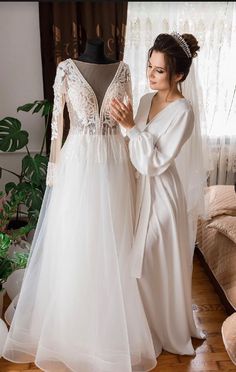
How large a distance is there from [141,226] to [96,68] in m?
0.72

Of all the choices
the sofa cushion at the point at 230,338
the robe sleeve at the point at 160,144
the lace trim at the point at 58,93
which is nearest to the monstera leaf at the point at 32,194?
the lace trim at the point at 58,93

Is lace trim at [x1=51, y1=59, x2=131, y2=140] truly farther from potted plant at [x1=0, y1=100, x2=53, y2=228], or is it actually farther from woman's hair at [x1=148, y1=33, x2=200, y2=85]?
potted plant at [x1=0, y1=100, x2=53, y2=228]

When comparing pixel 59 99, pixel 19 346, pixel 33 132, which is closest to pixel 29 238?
pixel 33 132

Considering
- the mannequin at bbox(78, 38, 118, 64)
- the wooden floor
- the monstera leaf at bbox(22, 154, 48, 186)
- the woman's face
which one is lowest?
the wooden floor

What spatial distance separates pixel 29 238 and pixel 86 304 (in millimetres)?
1055

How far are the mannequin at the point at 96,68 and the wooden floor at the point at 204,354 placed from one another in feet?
4.09

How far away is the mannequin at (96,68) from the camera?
5.10ft

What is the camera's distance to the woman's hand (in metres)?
1.48

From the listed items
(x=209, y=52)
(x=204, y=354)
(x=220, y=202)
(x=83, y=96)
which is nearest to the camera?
(x=83, y=96)

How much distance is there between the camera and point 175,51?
1422 millimetres

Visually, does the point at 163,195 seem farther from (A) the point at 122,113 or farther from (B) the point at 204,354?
(B) the point at 204,354

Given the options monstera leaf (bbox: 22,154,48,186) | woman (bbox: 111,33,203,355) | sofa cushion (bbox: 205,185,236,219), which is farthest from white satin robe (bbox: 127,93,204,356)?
monstera leaf (bbox: 22,154,48,186)

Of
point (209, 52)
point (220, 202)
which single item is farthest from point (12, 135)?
point (209, 52)

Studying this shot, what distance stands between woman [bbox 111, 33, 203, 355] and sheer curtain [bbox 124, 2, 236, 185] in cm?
85
